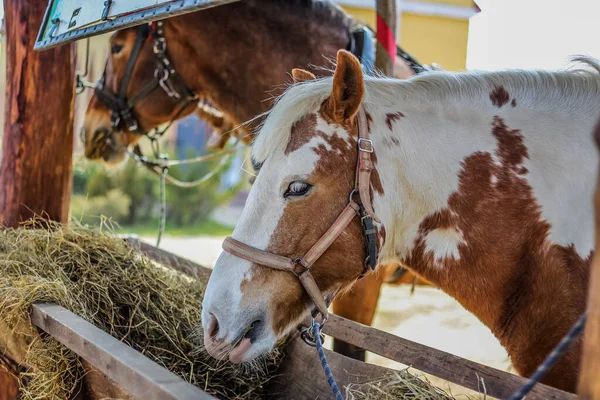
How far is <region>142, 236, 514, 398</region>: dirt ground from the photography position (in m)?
4.31

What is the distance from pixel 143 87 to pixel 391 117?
2201 millimetres

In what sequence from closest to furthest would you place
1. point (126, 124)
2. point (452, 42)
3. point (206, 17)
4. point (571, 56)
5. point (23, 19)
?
1. point (571, 56)
2. point (23, 19)
3. point (206, 17)
4. point (126, 124)
5. point (452, 42)

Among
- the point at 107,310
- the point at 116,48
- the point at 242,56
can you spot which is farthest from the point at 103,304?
the point at 116,48

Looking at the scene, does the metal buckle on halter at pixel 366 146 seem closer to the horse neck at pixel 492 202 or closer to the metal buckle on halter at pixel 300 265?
the horse neck at pixel 492 202

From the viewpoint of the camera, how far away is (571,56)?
176 centimetres

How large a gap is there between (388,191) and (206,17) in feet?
6.23

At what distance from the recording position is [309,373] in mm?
2084

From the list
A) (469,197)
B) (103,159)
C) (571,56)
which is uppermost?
(571,56)

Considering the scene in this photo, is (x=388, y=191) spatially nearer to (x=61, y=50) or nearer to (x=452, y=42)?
(x=61, y=50)

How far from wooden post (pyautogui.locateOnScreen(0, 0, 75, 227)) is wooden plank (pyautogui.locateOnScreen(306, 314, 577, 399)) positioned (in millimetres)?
1698

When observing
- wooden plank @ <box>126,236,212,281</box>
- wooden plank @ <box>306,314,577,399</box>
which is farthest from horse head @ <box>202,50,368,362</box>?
wooden plank @ <box>126,236,212,281</box>

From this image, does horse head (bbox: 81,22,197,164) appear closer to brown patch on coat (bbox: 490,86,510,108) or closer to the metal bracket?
the metal bracket

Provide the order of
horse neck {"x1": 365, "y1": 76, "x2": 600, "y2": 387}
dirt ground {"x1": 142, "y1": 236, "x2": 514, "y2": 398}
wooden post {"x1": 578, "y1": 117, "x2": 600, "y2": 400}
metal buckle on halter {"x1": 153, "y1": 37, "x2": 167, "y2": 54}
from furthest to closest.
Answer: dirt ground {"x1": 142, "y1": 236, "x2": 514, "y2": 398} → metal buckle on halter {"x1": 153, "y1": 37, "x2": 167, "y2": 54} → horse neck {"x1": 365, "y1": 76, "x2": 600, "y2": 387} → wooden post {"x1": 578, "y1": 117, "x2": 600, "y2": 400}

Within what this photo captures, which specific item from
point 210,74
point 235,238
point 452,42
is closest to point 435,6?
point 452,42
